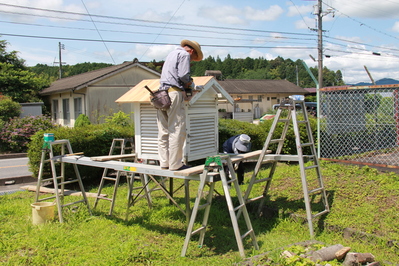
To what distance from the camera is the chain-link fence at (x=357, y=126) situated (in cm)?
748

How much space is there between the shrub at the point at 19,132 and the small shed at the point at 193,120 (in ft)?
38.3

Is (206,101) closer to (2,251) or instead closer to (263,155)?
(263,155)

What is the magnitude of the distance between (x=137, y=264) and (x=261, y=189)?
141 inches

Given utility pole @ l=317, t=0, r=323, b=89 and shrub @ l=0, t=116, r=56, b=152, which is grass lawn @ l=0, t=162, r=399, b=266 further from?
utility pole @ l=317, t=0, r=323, b=89

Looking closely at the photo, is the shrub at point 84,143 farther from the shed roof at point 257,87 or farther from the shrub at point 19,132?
the shed roof at point 257,87

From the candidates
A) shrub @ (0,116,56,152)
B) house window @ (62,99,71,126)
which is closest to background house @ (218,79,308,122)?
house window @ (62,99,71,126)

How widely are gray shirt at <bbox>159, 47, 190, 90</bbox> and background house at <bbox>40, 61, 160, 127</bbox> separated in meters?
15.0

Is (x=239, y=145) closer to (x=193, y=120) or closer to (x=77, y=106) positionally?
(x=193, y=120)

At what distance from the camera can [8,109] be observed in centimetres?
1873

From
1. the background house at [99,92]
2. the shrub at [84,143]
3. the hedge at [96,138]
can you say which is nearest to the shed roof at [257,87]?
the background house at [99,92]

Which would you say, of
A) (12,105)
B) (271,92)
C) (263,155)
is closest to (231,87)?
(271,92)

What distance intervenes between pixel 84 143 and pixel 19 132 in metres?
9.42

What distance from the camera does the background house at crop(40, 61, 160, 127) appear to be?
19969 millimetres

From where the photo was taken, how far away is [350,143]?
26.4 ft
